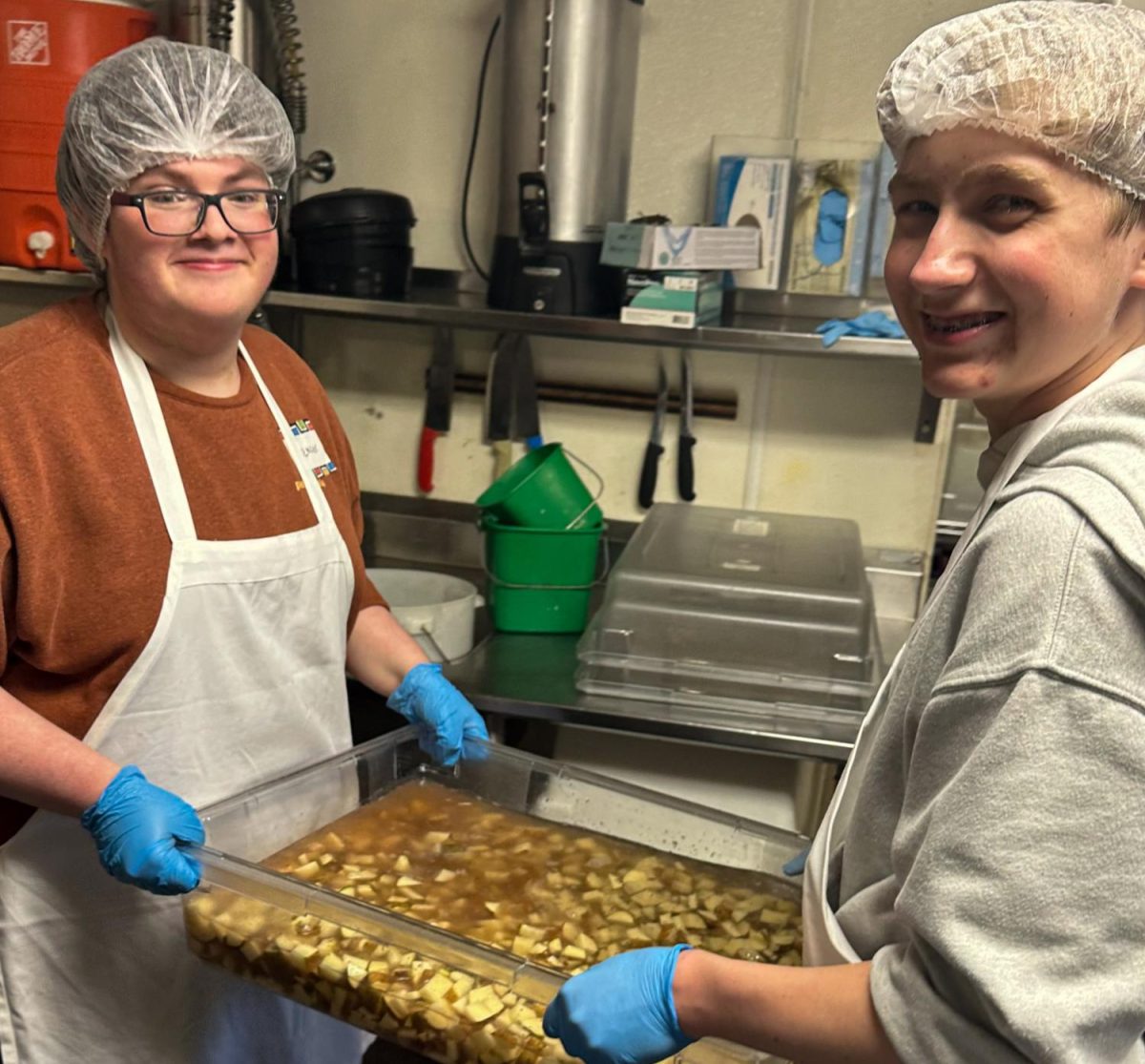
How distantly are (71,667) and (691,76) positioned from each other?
178 centimetres

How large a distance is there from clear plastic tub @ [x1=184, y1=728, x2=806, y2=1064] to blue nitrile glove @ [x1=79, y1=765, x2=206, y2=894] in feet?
0.08

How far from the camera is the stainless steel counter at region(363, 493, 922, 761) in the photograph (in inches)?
75.6

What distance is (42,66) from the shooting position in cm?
214

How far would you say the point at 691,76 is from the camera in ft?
7.88

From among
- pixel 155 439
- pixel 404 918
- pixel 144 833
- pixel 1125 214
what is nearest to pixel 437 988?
pixel 404 918

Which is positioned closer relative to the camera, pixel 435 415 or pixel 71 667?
pixel 71 667

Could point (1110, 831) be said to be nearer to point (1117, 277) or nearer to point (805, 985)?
point (805, 985)

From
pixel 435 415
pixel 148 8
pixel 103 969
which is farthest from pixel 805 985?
pixel 148 8

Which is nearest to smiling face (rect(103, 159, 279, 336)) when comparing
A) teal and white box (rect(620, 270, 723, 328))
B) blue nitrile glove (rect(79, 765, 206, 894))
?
blue nitrile glove (rect(79, 765, 206, 894))

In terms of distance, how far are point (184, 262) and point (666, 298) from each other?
1042 millimetres

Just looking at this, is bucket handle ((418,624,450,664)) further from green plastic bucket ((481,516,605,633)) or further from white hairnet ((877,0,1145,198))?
white hairnet ((877,0,1145,198))

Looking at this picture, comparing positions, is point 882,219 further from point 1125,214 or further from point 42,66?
point 42,66

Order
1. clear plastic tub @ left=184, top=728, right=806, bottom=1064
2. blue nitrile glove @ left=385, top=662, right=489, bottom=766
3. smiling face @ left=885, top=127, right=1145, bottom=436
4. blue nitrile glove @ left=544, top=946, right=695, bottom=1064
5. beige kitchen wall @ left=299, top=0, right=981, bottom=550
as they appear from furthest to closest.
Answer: beige kitchen wall @ left=299, top=0, right=981, bottom=550 → blue nitrile glove @ left=385, top=662, right=489, bottom=766 → clear plastic tub @ left=184, top=728, right=806, bottom=1064 → blue nitrile glove @ left=544, top=946, right=695, bottom=1064 → smiling face @ left=885, top=127, right=1145, bottom=436

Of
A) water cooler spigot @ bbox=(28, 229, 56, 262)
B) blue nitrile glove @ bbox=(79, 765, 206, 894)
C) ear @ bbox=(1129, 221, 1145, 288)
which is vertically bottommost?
blue nitrile glove @ bbox=(79, 765, 206, 894)
